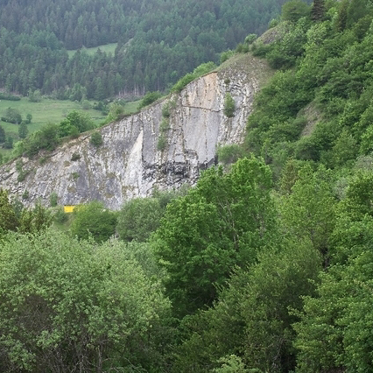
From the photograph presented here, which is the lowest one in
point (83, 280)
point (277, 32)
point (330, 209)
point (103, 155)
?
point (103, 155)

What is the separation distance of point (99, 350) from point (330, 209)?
1285 cm

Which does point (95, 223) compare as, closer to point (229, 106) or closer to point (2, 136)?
point (229, 106)

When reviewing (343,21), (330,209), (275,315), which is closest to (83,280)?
(275,315)

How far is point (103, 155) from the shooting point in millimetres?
82812

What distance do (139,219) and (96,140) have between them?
2859cm

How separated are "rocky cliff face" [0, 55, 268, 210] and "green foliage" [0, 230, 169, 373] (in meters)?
54.8

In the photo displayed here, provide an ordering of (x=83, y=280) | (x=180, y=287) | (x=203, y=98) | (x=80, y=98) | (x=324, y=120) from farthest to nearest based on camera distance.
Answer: (x=80, y=98) → (x=203, y=98) → (x=324, y=120) → (x=180, y=287) → (x=83, y=280)

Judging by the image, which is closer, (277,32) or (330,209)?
(330,209)

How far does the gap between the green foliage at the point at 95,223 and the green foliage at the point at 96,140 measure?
18408mm

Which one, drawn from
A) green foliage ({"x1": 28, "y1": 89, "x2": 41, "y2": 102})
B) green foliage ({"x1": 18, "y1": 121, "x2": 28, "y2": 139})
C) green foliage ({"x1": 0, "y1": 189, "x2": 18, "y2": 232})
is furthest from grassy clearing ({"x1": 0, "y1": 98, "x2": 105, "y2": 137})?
green foliage ({"x1": 0, "y1": 189, "x2": 18, "y2": 232})

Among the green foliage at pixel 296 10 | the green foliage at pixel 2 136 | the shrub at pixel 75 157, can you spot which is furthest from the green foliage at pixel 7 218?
Answer: the green foliage at pixel 2 136

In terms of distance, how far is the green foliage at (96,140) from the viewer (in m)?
83.5

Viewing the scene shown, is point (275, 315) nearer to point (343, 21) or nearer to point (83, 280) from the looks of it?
point (83, 280)

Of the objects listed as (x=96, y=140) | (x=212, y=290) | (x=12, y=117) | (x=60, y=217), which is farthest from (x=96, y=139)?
(x=12, y=117)
